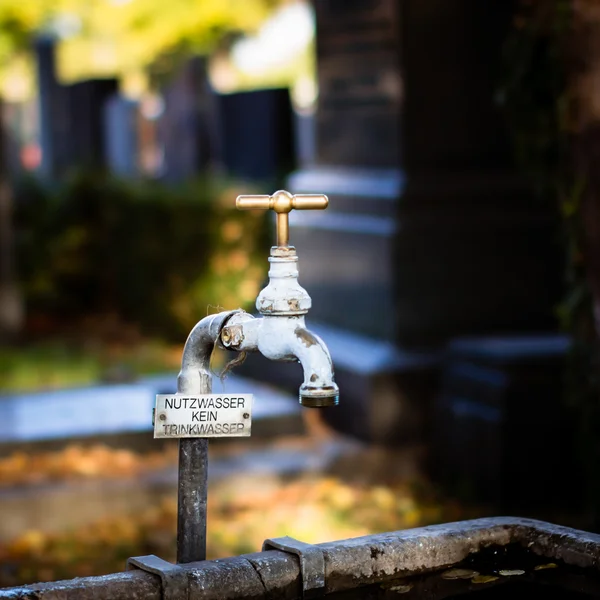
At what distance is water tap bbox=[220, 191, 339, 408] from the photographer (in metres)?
2.56

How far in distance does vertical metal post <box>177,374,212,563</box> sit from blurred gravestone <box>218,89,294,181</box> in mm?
7640

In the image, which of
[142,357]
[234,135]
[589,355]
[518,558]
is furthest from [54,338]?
[518,558]

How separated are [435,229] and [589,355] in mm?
1818

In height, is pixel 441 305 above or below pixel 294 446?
above

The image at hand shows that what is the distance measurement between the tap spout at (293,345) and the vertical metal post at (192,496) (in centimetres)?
14

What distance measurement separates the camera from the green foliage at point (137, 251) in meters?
9.85

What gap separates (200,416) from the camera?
2695 millimetres

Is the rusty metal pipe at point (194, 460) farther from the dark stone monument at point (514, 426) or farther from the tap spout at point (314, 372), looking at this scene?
the dark stone monument at point (514, 426)

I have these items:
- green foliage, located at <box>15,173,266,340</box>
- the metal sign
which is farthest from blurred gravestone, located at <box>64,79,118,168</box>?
the metal sign

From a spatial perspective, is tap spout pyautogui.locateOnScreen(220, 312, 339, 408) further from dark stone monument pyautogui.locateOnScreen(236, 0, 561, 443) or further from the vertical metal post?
dark stone monument pyautogui.locateOnScreen(236, 0, 561, 443)

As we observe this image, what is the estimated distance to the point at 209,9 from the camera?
18.4 m

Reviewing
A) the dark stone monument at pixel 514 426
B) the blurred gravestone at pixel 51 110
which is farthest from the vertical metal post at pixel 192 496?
the blurred gravestone at pixel 51 110

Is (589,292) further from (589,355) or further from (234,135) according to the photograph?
(234,135)

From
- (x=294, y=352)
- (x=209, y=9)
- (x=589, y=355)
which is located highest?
(x=209, y=9)
